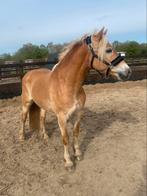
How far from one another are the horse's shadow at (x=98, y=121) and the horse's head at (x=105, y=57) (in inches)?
68.7

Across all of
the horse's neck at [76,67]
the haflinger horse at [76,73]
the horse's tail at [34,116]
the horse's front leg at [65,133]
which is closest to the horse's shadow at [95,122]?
the horse's tail at [34,116]

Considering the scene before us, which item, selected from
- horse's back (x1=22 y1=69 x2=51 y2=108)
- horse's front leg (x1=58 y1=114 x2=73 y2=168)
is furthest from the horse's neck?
horse's back (x1=22 y1=69 x2=51 y2=108)

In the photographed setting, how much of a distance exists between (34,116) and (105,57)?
2.17 metres

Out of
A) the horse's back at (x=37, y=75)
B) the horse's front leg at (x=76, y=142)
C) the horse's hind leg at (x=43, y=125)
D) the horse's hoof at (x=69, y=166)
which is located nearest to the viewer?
the horse's hoof at (x=69, y=166)

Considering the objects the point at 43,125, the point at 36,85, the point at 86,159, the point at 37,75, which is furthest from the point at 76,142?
the point at 37,75

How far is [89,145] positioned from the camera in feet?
20.9

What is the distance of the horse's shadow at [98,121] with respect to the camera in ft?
22.2

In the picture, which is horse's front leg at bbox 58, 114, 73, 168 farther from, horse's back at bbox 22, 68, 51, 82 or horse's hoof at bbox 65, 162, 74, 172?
horse's back at bbox 22, 68, 51, 82

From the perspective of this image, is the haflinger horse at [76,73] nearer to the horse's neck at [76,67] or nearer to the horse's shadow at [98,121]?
the horse's neck at [76,67]

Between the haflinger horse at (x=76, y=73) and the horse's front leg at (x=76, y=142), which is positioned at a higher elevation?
the haflinger horse at (x=76, y=73)

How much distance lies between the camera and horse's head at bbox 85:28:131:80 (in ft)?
16.4

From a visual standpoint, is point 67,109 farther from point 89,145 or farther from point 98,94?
point 98,94

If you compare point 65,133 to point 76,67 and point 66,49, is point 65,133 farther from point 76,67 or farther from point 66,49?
point 66,49

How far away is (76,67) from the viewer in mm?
5172
